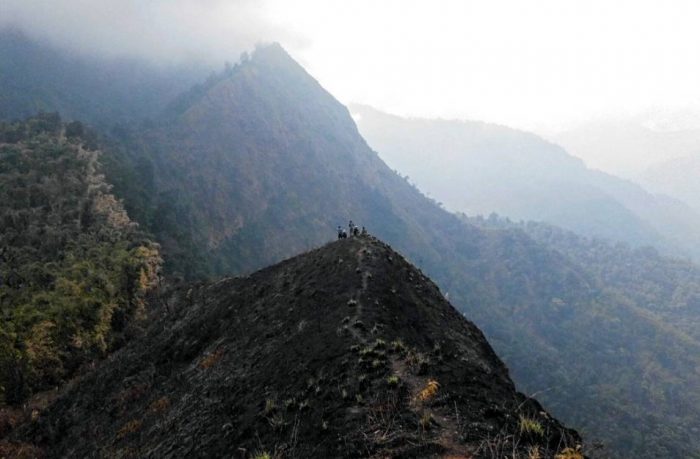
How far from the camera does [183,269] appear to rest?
115812 mm

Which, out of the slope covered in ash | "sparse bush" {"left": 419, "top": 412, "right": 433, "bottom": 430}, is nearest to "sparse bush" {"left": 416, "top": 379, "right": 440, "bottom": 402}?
the slope covered in ash

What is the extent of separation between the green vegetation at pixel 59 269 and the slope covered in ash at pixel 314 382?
45.6 ft

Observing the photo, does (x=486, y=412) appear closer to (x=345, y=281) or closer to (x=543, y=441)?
(x=543, y=441)

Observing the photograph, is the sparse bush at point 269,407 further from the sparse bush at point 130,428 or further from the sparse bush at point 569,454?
the sparse bush at point 130,428

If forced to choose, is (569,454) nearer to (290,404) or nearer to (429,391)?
(429,391)

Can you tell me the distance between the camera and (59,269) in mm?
70562

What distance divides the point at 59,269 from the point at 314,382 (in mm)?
63485

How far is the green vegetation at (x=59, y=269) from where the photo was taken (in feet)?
178

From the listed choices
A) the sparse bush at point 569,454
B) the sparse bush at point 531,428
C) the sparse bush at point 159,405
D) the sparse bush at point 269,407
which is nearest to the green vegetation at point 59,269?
the sparse bush at point 159,405

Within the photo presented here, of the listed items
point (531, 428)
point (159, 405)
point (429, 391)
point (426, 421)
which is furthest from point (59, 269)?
point (531, 428)

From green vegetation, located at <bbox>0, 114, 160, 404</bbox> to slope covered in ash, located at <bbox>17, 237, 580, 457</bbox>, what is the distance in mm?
13907

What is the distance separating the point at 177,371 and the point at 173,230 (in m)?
115

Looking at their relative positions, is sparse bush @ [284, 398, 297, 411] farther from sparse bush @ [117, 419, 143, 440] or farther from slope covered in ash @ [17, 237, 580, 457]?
sparse bush @ [117, 419, 143, 440]

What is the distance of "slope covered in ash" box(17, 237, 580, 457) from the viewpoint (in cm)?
1465
